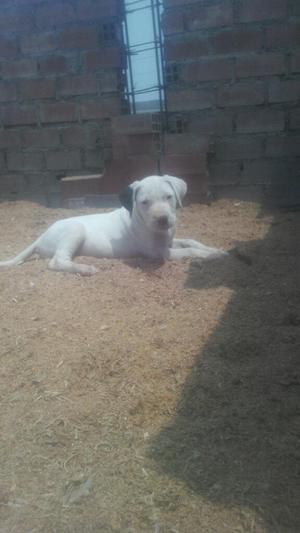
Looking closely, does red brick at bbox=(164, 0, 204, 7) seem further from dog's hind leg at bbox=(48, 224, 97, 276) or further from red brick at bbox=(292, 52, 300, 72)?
dog's hind leg at bbox=(48, 224, 97, 276)

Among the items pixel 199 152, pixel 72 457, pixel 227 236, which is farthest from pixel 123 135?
pixel 72 457

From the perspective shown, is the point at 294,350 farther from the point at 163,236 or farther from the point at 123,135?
the point at 123,135

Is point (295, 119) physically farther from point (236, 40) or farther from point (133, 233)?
point (133, 233)

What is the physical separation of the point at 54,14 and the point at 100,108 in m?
1.44

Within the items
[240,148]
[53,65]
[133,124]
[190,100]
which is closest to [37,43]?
[53,65]

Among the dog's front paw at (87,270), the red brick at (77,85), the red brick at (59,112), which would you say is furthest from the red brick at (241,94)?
the dog's front paw at (87,270)

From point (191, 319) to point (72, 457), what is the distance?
4.59 ft

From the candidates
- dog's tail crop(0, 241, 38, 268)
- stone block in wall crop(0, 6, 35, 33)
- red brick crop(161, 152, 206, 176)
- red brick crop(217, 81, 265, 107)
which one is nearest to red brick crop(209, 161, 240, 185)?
red brick crop(161, 152, 206, 176)

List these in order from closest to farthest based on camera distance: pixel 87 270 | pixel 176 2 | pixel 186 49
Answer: pixel 87 270, pixel 176 2, pixel 186 49

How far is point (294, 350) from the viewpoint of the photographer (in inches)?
115

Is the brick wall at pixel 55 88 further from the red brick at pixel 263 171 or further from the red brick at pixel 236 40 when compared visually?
the red brick at pixel 263 171

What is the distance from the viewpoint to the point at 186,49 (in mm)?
7094

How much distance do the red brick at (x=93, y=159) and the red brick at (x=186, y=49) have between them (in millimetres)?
1609

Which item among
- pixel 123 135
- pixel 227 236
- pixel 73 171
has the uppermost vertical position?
pixel 123 135
